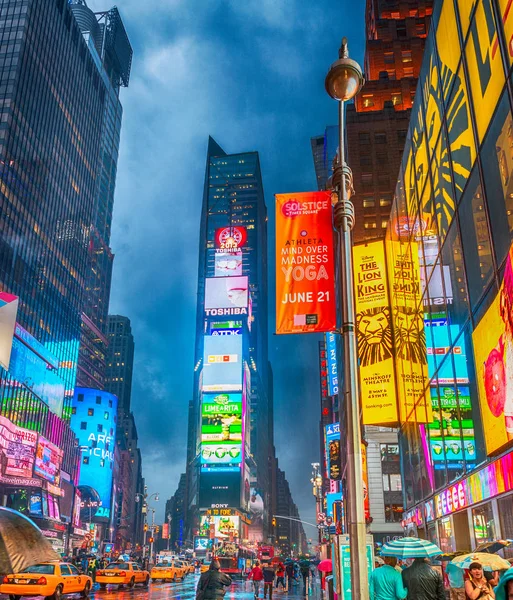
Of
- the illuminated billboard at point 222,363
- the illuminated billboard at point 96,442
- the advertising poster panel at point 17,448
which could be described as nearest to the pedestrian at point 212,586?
the advertising poster panel at point 17,448

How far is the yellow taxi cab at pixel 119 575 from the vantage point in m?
35.5

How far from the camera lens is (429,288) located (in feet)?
78.6

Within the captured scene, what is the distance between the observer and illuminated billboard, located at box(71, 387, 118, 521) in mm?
140500

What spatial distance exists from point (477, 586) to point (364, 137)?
86473mm

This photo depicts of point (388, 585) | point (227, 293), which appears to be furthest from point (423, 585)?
point (227, 293)

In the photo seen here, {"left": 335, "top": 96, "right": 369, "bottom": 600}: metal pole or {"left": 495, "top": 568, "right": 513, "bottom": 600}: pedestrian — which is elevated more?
{"left": 335, "top": 96, "right": 369, "bottom": 600}: metal pole

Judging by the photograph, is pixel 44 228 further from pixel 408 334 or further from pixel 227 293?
pixel 408 334

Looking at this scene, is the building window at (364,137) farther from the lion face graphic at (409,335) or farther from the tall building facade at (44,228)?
the lion face graphic at (409,335)

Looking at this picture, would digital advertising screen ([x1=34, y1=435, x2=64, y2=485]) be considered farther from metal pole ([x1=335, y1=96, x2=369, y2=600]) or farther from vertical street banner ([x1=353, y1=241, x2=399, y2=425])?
metal pole ([x1=335, y1=96, x2=369, y2=600])

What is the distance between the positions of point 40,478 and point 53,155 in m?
80.9

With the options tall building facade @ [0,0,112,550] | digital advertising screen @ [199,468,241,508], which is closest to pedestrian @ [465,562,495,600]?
tall building facade @ [0,0,112,550]

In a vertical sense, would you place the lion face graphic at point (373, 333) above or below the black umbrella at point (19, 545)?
above

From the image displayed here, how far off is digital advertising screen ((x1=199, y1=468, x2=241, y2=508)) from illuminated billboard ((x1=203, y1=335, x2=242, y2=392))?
21.8m

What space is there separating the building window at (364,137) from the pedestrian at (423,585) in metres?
84.7
